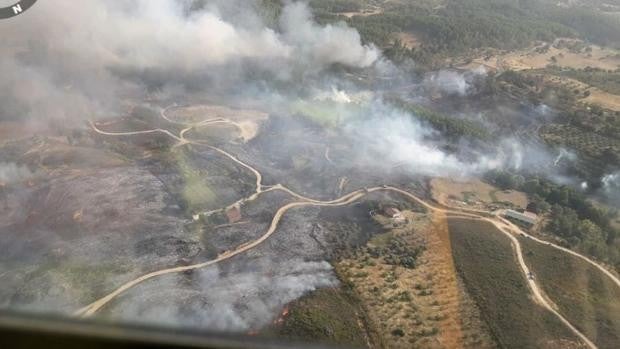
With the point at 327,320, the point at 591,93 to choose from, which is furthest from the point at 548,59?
the point at 327,320

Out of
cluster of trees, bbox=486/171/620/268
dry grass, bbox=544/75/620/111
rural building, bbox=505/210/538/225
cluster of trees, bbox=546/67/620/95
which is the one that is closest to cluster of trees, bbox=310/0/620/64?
cluster of trees, bbox=546/67/620/95

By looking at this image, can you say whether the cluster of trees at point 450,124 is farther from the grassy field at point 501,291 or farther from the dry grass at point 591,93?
the grassy field at point 501,291

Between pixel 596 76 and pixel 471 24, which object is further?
pixel 471 24

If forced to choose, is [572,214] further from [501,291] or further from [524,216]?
[501,291]

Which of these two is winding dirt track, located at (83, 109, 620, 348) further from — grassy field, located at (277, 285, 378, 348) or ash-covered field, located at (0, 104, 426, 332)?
grassy field, located at (277, 285, 378, 348)

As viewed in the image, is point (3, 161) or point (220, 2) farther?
point (220, 2)

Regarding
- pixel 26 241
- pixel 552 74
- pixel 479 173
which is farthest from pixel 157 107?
pixel 552 74

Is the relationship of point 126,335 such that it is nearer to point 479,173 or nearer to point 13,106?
point 479,173

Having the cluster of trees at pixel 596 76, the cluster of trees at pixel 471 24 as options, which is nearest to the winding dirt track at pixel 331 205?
the cluster of trees at pixel 596 76
